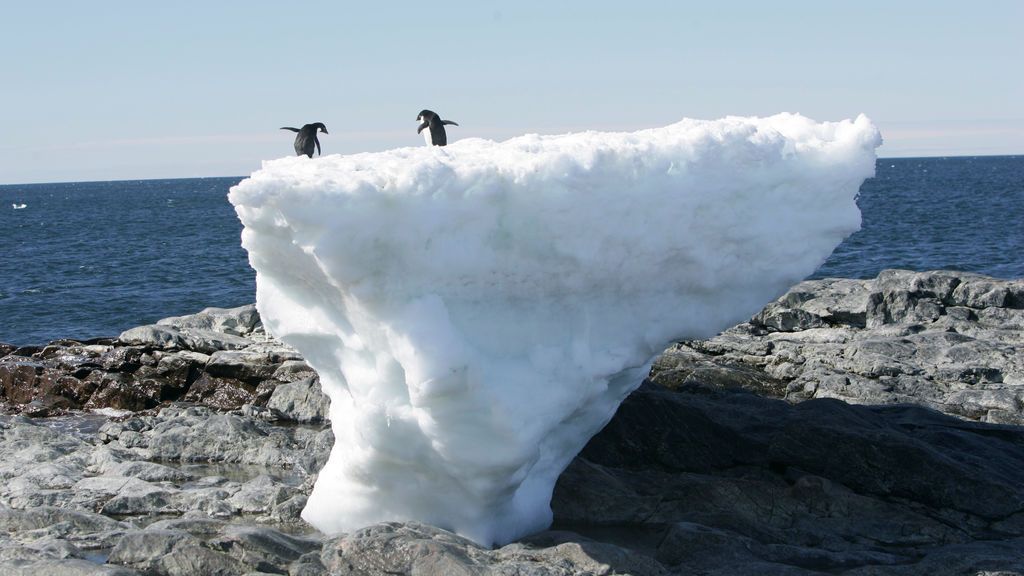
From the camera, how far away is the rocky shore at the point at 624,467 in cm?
880

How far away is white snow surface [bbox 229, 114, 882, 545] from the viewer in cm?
855

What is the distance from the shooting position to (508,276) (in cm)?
909

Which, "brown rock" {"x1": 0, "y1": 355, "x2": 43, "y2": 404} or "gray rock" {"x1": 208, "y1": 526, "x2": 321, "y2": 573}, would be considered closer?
"gray rock" {"x1": 208, "y1": 526, "x2": 321, "y2": 573}

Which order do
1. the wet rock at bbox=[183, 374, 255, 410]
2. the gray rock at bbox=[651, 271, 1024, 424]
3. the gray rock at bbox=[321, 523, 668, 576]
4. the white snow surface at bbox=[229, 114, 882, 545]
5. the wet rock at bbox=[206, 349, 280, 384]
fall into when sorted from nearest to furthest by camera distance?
1. the gray rock at bbox=[321, 523, 668, 576]
2. the white snow surface at bbox=[229, 114, 882, 545]
3. the gray rock at bbox=[651, 271, 1024, 424]
4. the wet rock at bbox=[183, 374, 255, 410]
5. the wet rock at bbox=[206, 349, 280, 384]

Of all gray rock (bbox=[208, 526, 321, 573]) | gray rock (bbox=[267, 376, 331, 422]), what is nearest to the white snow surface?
gray rock (bbox=[208, 526, 321, 573])

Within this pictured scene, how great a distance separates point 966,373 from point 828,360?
203 cm

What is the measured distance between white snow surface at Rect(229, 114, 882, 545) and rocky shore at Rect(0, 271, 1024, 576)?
2.10 ft

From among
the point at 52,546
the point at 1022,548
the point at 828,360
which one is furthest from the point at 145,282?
the point at 1022,548

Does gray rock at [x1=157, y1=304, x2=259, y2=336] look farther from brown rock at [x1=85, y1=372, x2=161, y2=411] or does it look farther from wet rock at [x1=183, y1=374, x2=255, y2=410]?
wet rock at [x1=183, y1=374, x2=255, y2=410]

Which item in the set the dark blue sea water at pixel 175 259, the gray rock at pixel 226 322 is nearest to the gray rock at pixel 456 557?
the gray rock at pixel 226 322

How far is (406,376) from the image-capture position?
866 centimetres

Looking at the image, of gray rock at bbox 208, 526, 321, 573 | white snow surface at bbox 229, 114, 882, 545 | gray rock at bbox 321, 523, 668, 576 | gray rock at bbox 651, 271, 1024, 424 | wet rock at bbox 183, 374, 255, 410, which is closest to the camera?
gray rock at bbox 321, 523, 668, 576

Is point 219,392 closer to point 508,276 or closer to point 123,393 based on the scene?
point 123,393

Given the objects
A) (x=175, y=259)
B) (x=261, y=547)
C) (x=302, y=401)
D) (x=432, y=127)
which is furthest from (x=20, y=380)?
(x=175, y=259)
